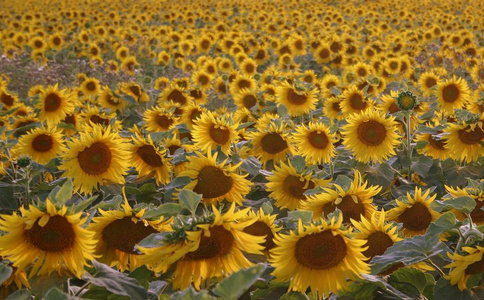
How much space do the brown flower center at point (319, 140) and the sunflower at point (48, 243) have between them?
6.05 feet

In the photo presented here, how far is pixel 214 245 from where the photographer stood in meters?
1.62

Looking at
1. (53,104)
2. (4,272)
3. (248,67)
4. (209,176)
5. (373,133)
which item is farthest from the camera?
(248,67)

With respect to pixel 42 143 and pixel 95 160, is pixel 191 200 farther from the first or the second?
pixel 42 143

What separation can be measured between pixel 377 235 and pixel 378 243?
29 millimetres

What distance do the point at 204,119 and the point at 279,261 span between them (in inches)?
66.0

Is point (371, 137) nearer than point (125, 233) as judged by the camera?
No

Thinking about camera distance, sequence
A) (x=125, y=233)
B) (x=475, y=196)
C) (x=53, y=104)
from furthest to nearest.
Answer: (x=53, y=104) → (x=475, y=196) → (x=125, y=233)

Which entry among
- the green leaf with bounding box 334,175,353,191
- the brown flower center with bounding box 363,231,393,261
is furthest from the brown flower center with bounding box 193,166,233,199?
the brown flower center with bounding box 363,231,393,261

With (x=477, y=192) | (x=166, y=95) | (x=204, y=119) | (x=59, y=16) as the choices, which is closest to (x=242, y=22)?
(x=59, y=16)

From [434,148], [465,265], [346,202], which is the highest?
[465,265]

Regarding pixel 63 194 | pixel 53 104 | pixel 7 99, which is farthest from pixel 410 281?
pixel 7 99

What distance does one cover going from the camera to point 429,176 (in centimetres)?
340

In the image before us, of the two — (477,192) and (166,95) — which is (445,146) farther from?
(166,95)

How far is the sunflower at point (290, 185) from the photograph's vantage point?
2.77 m
